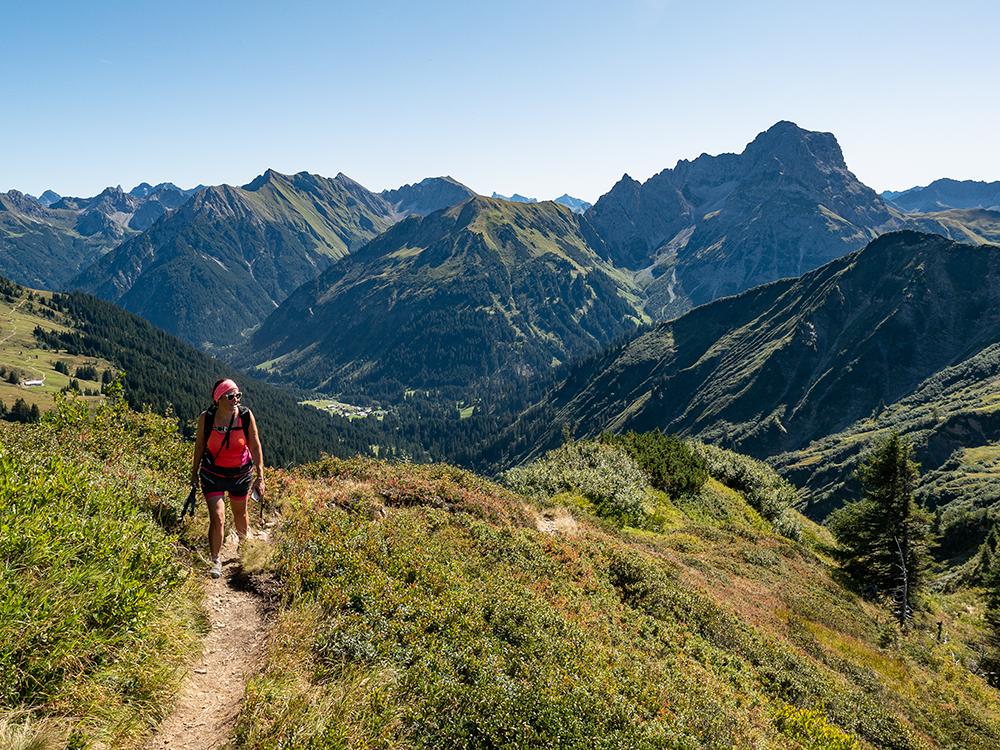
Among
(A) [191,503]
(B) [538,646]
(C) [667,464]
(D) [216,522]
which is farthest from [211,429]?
(C) [667,464]

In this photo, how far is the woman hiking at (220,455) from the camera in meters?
9.41

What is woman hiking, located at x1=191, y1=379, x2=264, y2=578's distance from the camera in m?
9.41

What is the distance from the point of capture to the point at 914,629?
2528cm

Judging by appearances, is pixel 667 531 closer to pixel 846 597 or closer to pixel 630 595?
pixel 846 597

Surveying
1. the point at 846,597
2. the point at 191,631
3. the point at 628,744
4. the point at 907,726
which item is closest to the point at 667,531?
the point at 846,597

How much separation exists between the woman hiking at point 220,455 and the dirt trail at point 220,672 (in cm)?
74

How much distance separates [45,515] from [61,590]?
4.14 ft

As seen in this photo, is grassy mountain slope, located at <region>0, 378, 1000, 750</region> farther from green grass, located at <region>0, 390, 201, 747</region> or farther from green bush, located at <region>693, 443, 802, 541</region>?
green bush, located at <region>693, 443, 802, 541</region>

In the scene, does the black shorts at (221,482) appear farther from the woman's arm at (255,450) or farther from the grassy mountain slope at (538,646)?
the grassy mountain slope at (538,646)

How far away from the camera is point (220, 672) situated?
7066mm

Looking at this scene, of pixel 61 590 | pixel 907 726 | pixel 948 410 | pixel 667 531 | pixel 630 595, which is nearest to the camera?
pixel 61 590

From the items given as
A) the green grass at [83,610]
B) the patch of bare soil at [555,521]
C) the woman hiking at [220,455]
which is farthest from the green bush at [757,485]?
the green grass at [83,610]

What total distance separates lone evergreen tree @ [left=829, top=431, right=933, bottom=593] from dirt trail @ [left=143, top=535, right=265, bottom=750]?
35.7 meters

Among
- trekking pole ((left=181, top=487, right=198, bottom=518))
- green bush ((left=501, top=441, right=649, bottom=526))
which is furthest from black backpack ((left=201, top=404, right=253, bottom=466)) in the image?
green bush ((left=501, top=441, right=649, bottom=526))
